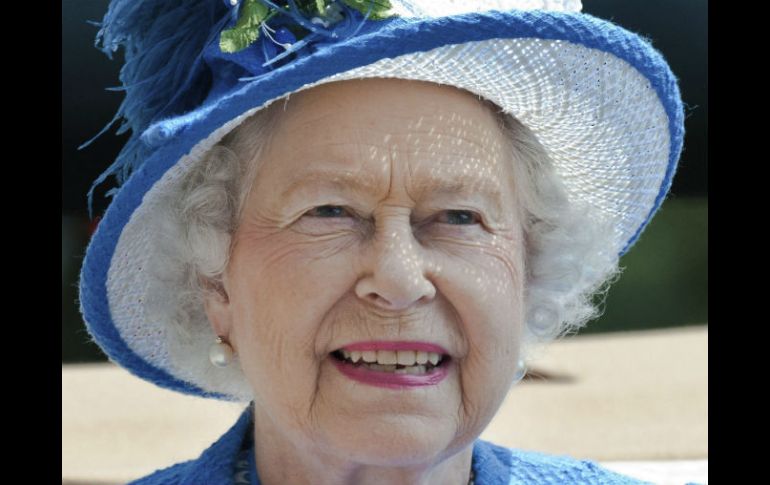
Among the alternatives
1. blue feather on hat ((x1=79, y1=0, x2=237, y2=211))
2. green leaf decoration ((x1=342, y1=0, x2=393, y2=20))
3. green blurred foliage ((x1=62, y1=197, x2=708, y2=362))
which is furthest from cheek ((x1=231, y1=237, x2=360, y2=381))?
green blurred foliage ((x1=62, y1=197, x2=708, y2=362))

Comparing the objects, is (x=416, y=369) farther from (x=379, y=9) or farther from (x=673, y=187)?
(x=673, y=187)

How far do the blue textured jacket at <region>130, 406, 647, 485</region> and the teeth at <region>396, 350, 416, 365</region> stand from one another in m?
0.49

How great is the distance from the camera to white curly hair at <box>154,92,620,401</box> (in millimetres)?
2133

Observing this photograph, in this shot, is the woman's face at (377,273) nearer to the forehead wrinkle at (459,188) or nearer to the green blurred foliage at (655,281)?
the forehead wrinkle at (459,188)

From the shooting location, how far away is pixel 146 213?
7.20ft

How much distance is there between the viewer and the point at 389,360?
201cm

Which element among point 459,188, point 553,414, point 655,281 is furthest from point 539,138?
point 655,281

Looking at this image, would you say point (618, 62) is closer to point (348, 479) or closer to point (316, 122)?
point (316, 122)

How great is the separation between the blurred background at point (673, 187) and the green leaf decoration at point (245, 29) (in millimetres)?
4260

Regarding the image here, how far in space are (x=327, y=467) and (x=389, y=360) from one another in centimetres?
29

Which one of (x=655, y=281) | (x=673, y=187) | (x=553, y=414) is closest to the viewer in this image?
(x=553, y=414)

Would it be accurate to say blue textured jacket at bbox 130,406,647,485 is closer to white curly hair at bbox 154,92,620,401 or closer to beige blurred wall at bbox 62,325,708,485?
white curly hair at bbox 154,92,620,401

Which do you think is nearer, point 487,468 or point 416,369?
point 416,369
